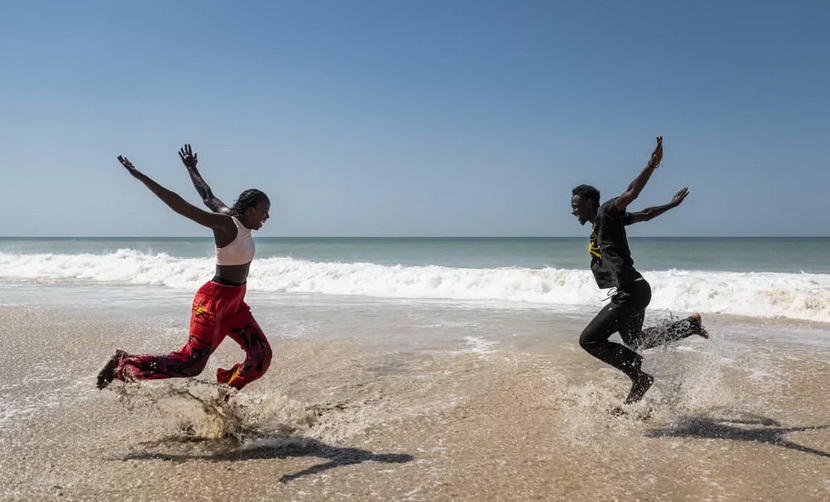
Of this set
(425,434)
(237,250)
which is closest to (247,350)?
(237,250)

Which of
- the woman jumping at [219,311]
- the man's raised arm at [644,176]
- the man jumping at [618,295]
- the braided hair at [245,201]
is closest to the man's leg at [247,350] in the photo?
the woman jumping at [219,311]

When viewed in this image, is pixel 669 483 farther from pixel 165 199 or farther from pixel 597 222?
pixel 165 199

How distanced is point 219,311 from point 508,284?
39.6ft

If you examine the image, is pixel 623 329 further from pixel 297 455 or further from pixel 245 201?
pixel 245 201

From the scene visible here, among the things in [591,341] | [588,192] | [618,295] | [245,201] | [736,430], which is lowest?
[736,430]

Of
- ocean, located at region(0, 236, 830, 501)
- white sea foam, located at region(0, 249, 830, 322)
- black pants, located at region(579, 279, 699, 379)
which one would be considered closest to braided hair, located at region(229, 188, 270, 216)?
ocean, located at region(0, 236, 830, 501)

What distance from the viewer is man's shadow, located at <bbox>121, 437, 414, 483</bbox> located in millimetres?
3877

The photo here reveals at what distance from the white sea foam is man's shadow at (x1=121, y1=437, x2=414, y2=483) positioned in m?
10.1

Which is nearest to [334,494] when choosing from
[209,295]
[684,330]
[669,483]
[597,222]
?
[209,295]

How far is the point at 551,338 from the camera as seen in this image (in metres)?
8.45

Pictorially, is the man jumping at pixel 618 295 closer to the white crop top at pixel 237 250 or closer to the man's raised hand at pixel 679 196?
the man's raised hand at pixel 679 196

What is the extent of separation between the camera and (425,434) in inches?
173

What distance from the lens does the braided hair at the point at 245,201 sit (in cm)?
423

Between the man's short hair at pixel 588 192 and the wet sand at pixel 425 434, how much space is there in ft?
5.75
